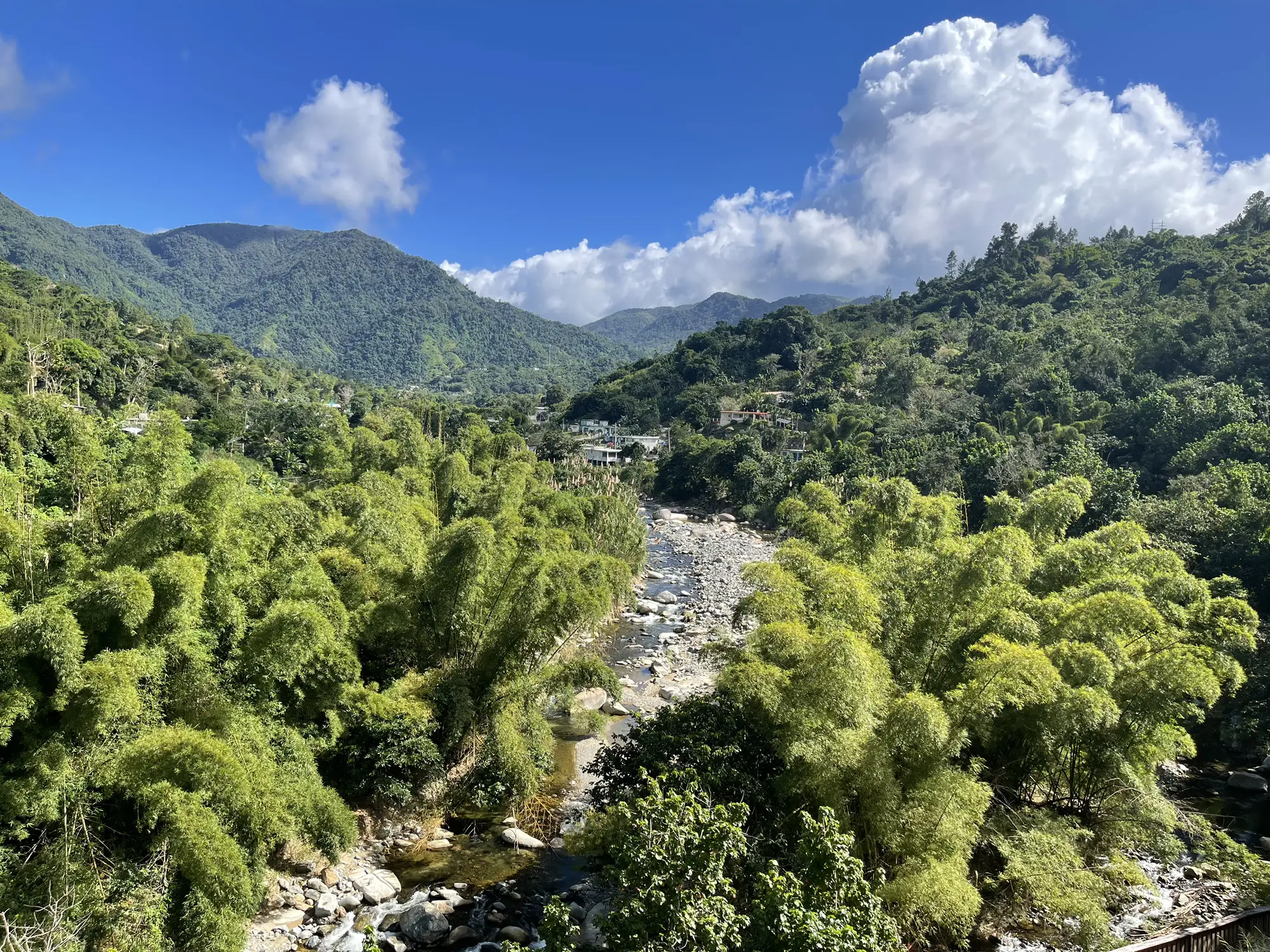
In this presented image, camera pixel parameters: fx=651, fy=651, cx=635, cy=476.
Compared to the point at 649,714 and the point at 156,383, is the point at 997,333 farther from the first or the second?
the point at 156,383

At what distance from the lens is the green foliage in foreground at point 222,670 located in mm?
6223

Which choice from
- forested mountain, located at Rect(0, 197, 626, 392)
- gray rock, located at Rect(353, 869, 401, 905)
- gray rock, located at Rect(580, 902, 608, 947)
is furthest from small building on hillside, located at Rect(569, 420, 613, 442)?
forested mountain, located at Rect(0, 197, 626, 392)

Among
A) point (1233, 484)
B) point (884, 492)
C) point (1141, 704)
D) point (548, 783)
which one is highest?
point (1233, 484)

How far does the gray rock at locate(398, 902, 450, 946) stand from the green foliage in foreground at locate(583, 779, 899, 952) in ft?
13.7

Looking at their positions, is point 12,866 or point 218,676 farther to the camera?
point 218,676

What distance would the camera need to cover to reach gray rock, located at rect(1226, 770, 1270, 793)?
12602mm

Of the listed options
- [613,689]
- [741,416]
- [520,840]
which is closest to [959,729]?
[613,689]

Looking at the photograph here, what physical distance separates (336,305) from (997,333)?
17825 centimetres

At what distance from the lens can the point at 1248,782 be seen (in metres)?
12.7

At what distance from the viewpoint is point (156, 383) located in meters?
44.3

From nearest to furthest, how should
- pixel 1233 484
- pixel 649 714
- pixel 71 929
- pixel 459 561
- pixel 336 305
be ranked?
pixel 71 929
pixel 459 561
pixel 649 714
pixel 1233 484
pixel 336 305

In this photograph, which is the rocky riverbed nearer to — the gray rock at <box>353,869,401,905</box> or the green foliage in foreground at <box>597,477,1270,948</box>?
the gray rock at <box>353,869,401,905</box>

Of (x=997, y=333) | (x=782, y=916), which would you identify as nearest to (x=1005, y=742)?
(x=782, y=916)

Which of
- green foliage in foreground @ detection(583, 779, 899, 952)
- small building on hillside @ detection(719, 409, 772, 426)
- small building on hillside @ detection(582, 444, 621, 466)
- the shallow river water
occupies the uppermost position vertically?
small building on hillside @ detection(719, 409, 772, 426)
